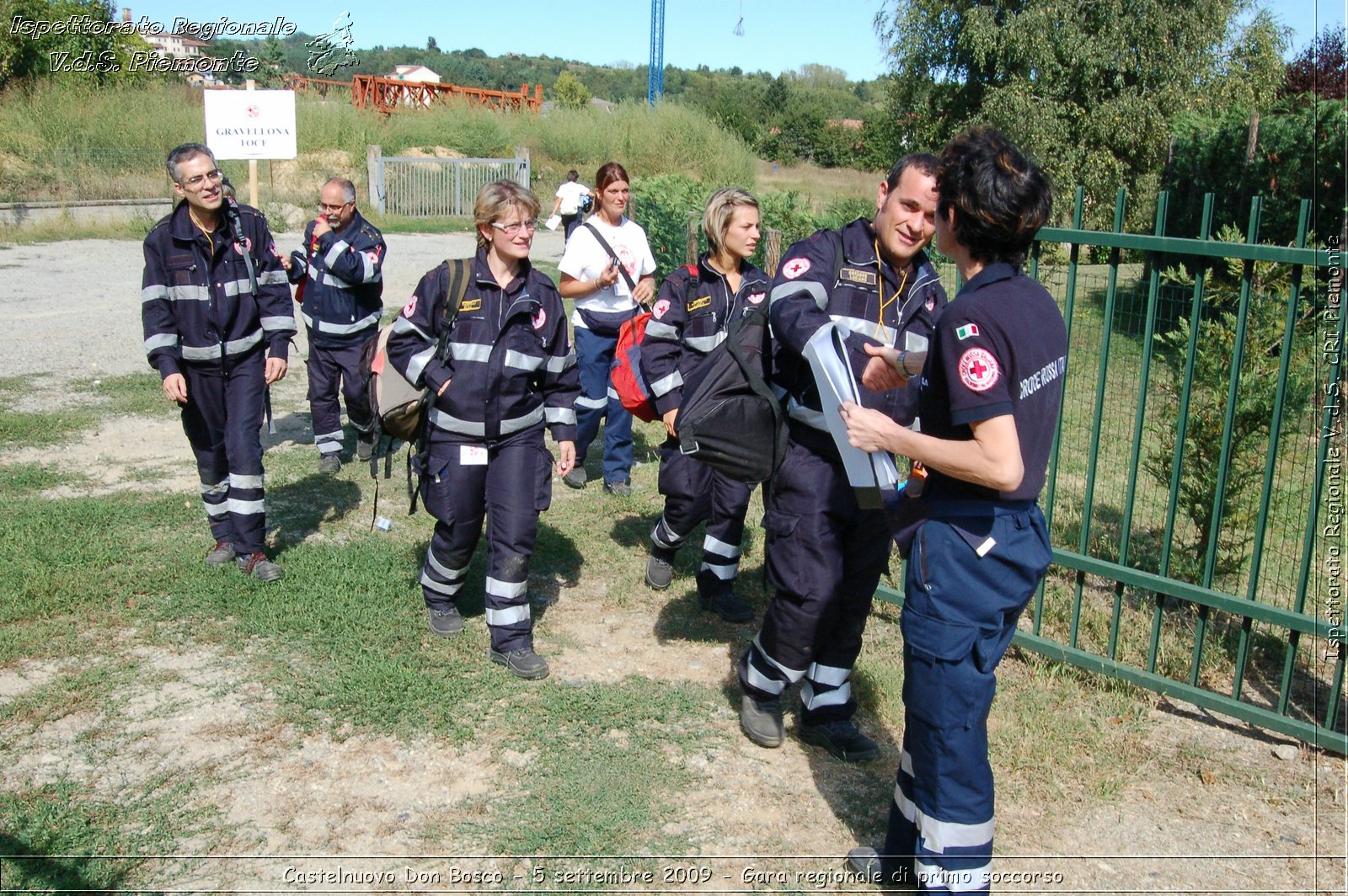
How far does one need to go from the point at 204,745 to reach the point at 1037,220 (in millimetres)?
3568

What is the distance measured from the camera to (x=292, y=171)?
1083 inches

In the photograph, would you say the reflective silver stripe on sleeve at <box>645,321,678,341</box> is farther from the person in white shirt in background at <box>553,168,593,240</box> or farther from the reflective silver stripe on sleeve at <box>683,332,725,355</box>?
the person in white shirt in background at <box>553,168,593,240</box>

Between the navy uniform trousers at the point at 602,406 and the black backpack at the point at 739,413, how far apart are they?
339cm

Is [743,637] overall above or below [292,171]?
below

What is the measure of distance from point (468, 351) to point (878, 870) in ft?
8.78

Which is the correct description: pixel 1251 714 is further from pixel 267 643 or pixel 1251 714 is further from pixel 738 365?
pixel 267 643

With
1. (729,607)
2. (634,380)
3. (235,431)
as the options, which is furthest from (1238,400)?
(235,431)

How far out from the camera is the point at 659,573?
5.90m

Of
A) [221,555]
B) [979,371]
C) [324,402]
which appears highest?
[979,371]

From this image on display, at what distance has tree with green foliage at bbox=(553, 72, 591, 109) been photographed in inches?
1569

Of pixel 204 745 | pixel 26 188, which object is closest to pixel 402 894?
pixel 204 745

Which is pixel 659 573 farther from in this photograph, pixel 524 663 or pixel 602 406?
pixel 602 406

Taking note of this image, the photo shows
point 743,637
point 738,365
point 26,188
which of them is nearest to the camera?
point 738,365

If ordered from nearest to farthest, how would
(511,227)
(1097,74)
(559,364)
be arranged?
(511,227) < (559,364) < (1097,74)
